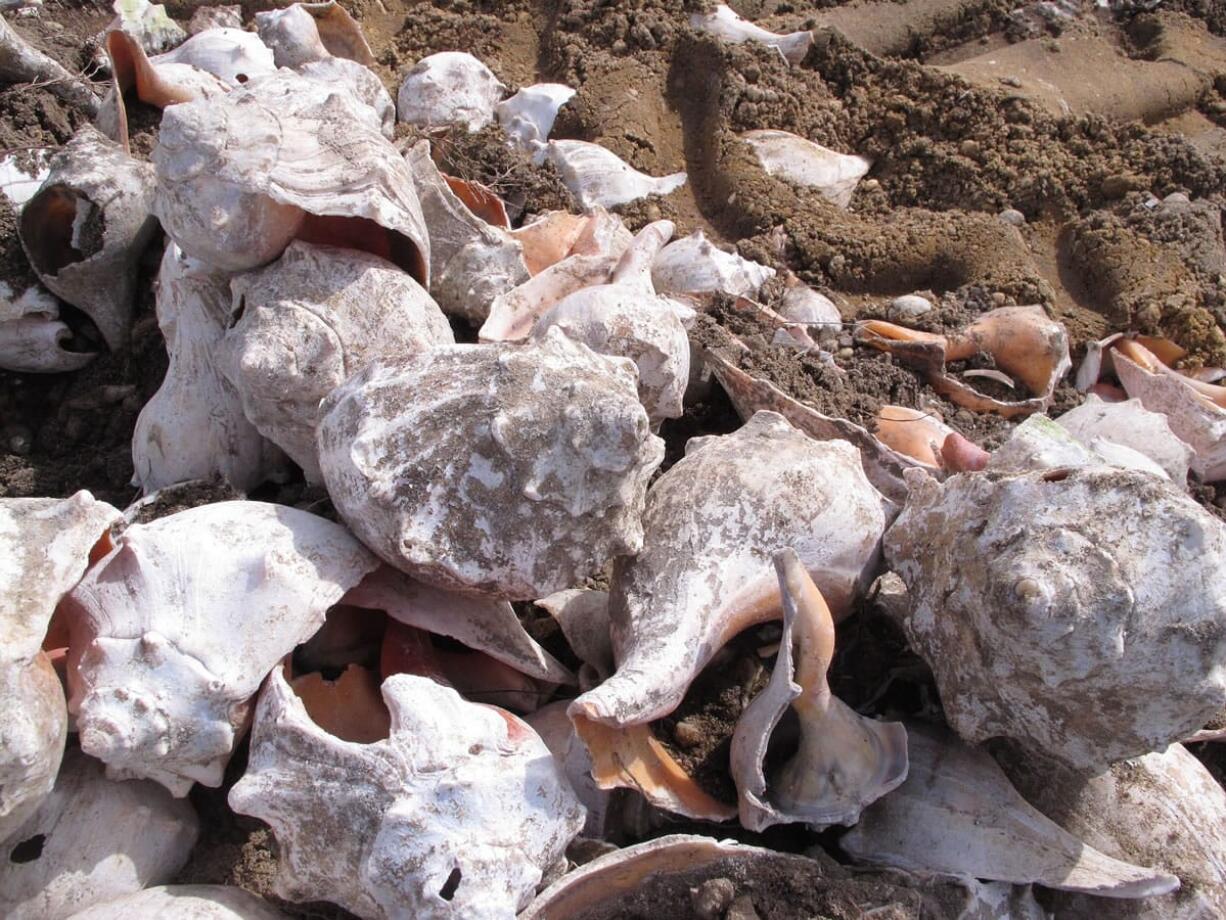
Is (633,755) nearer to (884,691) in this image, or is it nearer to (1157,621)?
(884,691)

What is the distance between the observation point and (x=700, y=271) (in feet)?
7.66

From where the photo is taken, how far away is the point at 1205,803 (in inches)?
62.4

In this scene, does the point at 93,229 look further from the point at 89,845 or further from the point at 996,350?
the point at 996,350

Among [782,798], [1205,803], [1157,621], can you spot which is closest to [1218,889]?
[1205,803]

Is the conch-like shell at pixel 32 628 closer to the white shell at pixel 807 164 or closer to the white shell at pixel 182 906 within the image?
the white shell at pixel 182 906

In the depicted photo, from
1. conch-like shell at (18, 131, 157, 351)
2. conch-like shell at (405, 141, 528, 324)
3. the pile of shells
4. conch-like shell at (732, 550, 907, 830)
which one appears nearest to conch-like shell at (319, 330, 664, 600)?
the pile of shells

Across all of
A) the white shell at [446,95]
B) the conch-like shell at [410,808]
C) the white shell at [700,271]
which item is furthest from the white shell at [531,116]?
the conch-like shell at [410,808]

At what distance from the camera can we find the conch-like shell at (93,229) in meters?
2.01

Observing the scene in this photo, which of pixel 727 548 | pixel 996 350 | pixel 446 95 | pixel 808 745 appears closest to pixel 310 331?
pixel 727 548

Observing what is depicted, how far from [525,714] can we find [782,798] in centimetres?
42

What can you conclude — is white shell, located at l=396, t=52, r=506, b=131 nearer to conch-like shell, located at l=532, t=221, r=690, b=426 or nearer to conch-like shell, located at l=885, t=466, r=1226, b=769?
conch-like shell, located at l=532, t=221, r=690, b=426

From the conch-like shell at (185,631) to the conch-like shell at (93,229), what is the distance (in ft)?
2.73

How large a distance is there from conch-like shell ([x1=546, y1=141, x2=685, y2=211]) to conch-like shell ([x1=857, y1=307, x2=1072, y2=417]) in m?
0.73

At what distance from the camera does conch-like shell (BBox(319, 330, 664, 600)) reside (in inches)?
54.0
